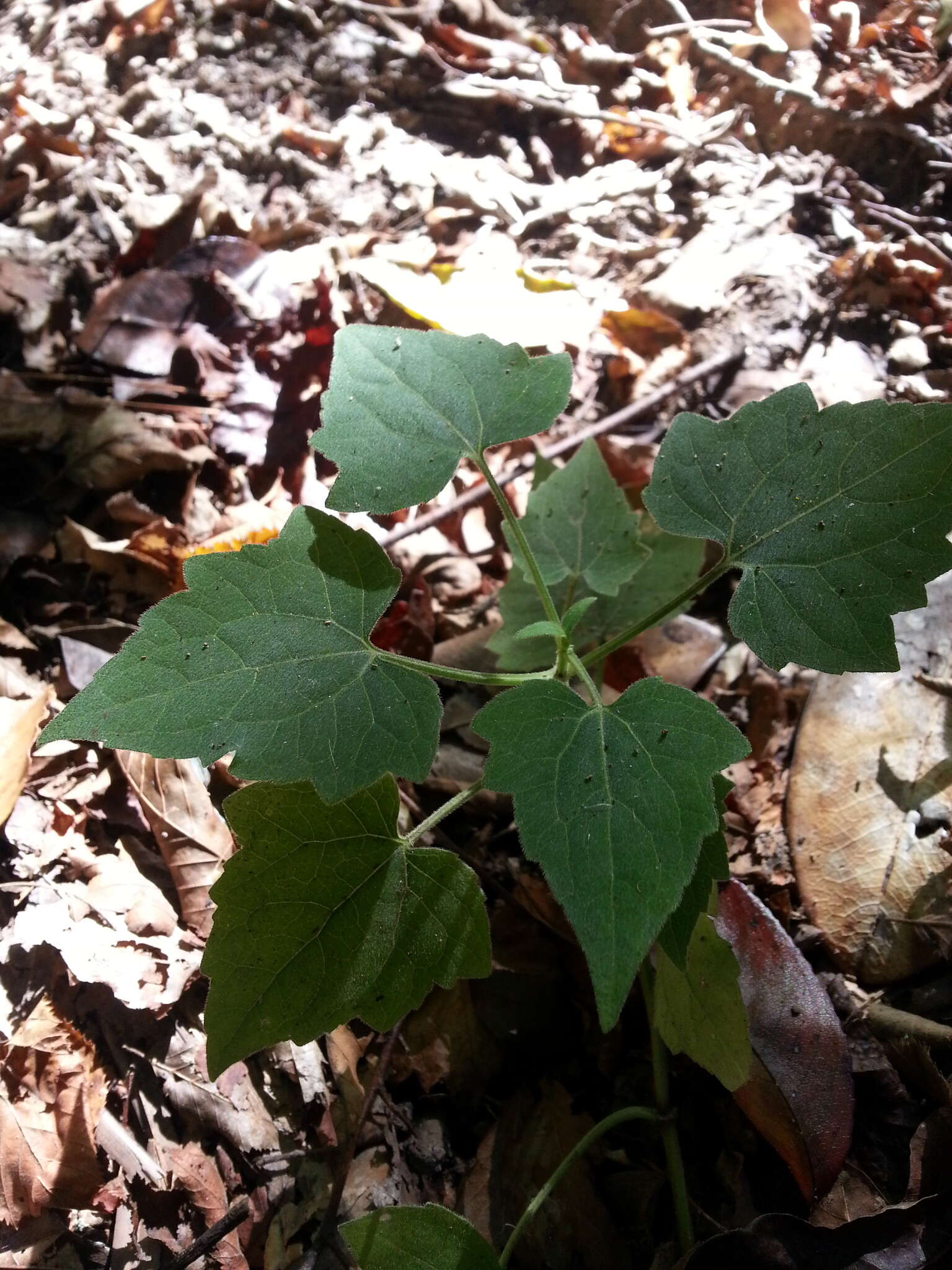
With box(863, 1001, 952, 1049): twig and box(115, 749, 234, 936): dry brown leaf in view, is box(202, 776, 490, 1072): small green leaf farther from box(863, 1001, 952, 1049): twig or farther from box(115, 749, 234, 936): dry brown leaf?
box(863, 1001, 952, 1049): twig

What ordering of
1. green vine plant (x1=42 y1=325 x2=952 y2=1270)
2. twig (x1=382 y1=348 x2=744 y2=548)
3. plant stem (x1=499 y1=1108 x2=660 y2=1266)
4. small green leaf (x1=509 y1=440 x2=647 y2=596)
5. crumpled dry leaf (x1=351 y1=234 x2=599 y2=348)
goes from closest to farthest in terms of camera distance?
1. green vine plant (x1=42 y1=325 x2=952 y2=1270)
2. plant stem (x1=499 y1=1108 x2=660 y2=1266)
3. small green leaf (x1=509 y1=440 x2=647 y2=596)
4. twig (x1=382 y1=348 x2=744 y2=548)
5. crumpled dry leaf (x1=351 y1=234 x2=599 y2=348)

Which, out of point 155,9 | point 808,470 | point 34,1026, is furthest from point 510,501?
point 155,9

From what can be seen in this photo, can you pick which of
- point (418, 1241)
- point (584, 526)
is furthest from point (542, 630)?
point (418, 1241)

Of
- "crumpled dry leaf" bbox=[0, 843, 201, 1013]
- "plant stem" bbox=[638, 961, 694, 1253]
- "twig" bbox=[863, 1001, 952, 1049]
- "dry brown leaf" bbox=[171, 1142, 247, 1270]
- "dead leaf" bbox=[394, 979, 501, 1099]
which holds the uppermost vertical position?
"twig" bbox=[863, 1001, 952, 1049]

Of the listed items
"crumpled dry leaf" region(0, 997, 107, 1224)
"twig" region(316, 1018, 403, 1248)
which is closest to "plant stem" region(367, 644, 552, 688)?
"twig" region(316, 1018, 403, 1248)

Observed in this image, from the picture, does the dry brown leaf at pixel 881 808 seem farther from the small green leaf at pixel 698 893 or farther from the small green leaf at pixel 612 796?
the small green leaf at pixel 612 796

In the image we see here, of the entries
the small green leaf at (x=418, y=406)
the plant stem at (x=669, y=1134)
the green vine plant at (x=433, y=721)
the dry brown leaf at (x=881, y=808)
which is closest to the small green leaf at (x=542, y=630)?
the green vine plant at (x=433, y=721)
